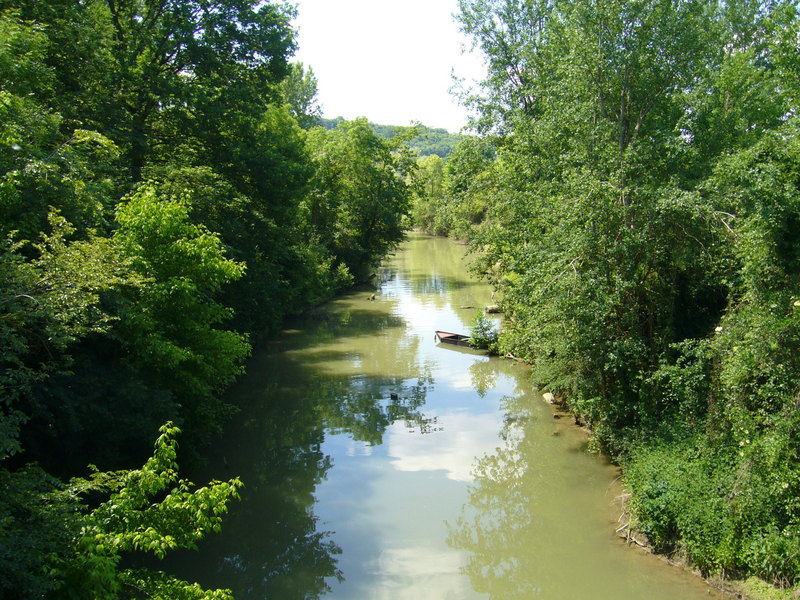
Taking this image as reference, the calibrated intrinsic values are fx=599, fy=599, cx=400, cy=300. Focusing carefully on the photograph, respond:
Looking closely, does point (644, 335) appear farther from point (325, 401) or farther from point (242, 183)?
point (242, 183)

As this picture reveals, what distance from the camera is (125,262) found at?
9383mm

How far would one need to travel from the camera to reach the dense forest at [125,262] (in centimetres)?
648

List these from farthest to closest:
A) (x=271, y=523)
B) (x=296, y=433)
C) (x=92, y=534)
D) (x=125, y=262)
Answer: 1. (x=296, y=433)
2. (x=271, y=523)
3. (x=125, y=262)
4. (x=92, y=534)

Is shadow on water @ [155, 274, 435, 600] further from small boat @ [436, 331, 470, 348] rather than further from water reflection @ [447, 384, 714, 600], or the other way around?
water reflection @ [447, 384, 714, 600]

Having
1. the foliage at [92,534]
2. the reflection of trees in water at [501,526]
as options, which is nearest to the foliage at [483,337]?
the reflection of trees in water at [501,526]

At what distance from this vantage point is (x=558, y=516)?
12703 millimetres

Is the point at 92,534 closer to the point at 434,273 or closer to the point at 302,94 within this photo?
the point at 434,273

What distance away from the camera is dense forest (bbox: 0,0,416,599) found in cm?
648

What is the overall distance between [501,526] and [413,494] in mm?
2174

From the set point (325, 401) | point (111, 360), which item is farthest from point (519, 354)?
point (111, 360)

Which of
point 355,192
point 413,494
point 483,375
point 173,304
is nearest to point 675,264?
point 413,494

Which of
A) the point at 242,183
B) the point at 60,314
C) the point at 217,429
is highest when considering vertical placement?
the point at 242,183

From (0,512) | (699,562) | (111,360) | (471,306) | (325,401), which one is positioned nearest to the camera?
(0,512)

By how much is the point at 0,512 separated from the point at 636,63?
597 inches
